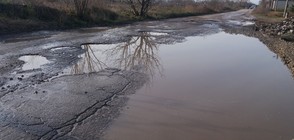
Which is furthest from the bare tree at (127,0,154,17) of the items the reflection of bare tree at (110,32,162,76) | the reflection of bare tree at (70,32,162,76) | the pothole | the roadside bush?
the pothole

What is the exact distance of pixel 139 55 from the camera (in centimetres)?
1283

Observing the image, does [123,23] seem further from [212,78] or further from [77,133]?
[77,133]

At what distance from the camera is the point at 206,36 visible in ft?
66.1

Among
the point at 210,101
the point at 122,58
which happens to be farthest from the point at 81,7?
the point at 210,101

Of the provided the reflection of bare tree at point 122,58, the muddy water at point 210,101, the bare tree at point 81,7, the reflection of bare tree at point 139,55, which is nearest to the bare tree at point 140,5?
the bare tree at point 81,7

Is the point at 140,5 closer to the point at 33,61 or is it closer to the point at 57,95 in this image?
the point at 33,61

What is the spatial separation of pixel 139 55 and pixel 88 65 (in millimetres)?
2745

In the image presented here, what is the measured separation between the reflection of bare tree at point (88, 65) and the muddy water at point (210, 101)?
1.49 meters

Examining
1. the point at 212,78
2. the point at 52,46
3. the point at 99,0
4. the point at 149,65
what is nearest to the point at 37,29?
the point at 52,46

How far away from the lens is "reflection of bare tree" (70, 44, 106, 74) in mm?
9906

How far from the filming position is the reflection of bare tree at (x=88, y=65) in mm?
9906

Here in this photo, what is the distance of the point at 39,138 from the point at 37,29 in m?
14.3

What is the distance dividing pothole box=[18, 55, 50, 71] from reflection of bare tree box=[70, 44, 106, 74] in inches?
39.2

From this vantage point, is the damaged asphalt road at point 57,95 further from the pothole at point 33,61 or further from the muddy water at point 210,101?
the muddy water at point 210,101
